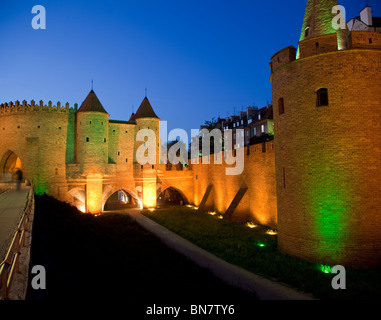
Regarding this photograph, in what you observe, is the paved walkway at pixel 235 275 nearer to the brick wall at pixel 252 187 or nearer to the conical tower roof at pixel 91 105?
the brick wall at pixel 252 187

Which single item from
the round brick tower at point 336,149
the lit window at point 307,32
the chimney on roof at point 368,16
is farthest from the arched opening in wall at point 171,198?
the chimney on roof at point 368,16

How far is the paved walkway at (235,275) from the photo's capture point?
26.4ft

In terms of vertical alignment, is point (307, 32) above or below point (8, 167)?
above

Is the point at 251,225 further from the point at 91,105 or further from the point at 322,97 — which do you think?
the point at 91,105

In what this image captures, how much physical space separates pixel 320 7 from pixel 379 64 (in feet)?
11.7

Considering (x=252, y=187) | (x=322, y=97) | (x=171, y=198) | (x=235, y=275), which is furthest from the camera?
(x=171, y=198)

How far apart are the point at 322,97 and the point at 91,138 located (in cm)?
2151

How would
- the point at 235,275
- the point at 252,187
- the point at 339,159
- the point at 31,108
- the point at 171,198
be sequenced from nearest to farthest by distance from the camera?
the point at 235,275 < the point at 339,159 < the point at 252,187 < the point at 31,108 < the point at 171,198

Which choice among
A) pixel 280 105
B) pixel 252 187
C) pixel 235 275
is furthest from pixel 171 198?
pixel 235 275

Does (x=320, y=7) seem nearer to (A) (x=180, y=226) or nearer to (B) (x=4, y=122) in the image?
(A) (x=180, y=226)

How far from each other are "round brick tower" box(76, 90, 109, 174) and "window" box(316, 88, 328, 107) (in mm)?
21157

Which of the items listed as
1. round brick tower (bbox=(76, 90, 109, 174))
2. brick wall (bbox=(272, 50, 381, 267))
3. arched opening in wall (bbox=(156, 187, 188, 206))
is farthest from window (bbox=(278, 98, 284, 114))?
arched opening in wall (bbox=(156, 187, 188, 206))

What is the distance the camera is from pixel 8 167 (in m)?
29.6

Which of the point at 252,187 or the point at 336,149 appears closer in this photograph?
the point at 336,149
